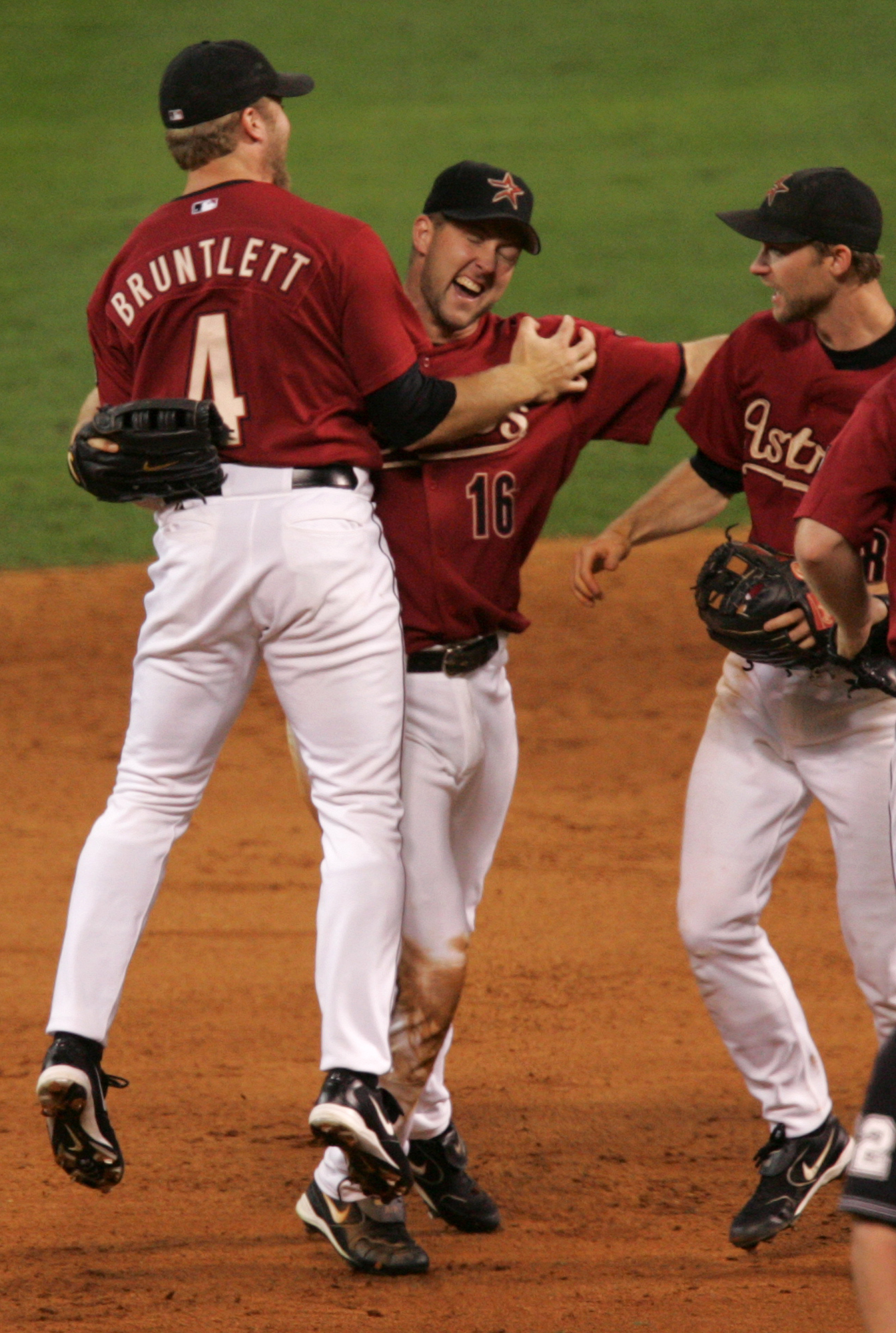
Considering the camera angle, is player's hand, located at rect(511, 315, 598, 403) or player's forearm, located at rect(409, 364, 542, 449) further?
player's hand, located at rect(511, 315, 598, 403)

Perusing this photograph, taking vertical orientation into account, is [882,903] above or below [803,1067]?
above

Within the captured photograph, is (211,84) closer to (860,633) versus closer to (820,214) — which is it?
(820,214)

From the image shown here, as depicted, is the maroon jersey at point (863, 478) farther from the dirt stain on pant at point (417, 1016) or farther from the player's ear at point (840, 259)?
the dirt stain on pant at point (417, 1016)

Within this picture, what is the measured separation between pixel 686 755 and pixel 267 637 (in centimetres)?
450

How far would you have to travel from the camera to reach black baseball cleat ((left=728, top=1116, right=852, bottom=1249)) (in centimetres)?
407

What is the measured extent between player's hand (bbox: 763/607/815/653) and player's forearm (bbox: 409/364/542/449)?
2.50ft

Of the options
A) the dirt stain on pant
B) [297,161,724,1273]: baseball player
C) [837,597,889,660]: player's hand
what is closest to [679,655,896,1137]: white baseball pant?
[837,597,889,660]: player's hand

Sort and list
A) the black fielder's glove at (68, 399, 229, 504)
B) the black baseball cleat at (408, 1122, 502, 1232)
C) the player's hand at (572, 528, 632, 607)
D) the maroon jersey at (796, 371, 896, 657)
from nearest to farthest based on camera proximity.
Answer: the maroon jersey at (796, 371, 896, 657)
the black fielder's glove at (68, 399, 229, 504)
the black baseball cleat at (408, 1122, 502, 1232)
the player's hand at (572, 528, 632, 607)

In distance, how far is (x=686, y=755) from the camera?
7844 millimetres

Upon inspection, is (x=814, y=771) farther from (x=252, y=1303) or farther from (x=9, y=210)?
(x=9, y=210)

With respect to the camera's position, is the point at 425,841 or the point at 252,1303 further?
the point at 425,841

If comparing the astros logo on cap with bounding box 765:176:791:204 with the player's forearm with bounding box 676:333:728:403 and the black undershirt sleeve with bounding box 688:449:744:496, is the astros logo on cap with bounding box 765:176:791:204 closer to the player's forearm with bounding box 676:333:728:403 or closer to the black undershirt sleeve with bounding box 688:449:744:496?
the player's forearm with bounding box 676:333:728:403

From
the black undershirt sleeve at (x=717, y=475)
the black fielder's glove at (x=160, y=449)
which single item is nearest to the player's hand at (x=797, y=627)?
the black undershirt sleeve at (x=717, y=475)

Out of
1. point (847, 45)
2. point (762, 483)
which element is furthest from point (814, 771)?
point (847, 45)
